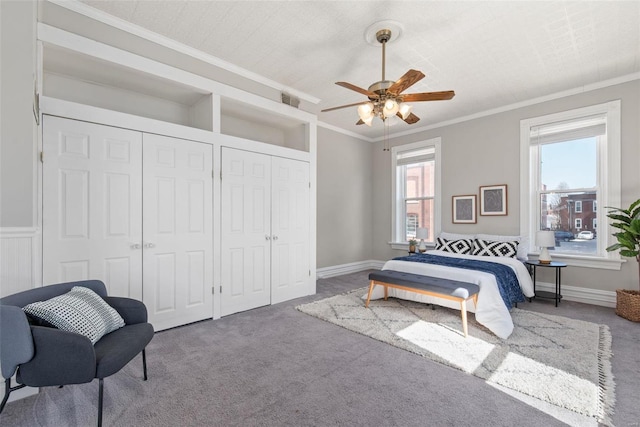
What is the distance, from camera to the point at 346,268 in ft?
19.5

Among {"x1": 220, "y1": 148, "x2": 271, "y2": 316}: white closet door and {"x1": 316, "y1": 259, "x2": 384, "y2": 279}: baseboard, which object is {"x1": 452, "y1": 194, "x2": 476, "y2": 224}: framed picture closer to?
{"x1": 316, "y1": 259, "x2": 384, "y2": 279}: baseboard

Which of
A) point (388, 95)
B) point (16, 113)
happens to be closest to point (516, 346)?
point (388, 95)

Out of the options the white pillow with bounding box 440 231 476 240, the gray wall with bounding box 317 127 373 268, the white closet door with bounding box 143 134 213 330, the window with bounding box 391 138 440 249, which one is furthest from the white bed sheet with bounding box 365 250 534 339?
the white closet door with bounding box 143 134 213 330

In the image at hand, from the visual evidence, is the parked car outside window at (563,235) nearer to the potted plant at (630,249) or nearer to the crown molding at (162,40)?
the potted plant at (630,249)

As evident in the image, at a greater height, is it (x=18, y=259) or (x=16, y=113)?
(x=16, y=113)

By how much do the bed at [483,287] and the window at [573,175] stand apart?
0.83 meters

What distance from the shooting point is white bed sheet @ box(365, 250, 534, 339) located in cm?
290

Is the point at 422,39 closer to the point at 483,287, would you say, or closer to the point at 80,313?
the point at 483,287

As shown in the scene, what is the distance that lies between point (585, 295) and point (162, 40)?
5.99 metres

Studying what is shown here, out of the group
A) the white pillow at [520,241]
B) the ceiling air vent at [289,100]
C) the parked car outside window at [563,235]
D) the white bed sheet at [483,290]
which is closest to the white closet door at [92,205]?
the ceiling air vent at [289,100]

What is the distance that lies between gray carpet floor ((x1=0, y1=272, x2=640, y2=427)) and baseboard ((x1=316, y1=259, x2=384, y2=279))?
265 centimetres

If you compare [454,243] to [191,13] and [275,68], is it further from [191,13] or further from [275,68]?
[191,13]

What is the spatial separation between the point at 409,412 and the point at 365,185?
4.99 m

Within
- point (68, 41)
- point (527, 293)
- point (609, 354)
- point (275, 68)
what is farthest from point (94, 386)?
point (527, 293)
